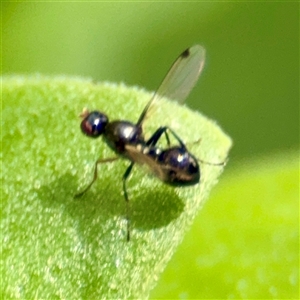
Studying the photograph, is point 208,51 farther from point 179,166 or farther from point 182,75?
point 179,166

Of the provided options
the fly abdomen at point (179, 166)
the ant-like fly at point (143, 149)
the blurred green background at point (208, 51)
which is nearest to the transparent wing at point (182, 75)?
the ant-like fly at point (143, 149)

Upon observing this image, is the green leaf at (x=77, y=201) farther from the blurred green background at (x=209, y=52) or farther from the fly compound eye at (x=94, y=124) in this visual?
the blurred green background at (x=209, y=52)

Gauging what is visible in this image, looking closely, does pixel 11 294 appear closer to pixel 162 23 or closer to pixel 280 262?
pixel 280 262

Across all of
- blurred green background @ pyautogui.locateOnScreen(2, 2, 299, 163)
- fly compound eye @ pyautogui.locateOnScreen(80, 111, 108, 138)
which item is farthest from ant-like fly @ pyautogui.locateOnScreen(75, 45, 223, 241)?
blurred green background @ pyautogui.locateOnScreen(2, 2, 299, 163)

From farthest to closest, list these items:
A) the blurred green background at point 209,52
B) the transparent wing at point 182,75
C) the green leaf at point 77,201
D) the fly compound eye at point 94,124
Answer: the blurred green background at point 209,52 < the transparent wing at point 182,75 < the fly compound eye at point 94,124 < the green leaf at point 77,201

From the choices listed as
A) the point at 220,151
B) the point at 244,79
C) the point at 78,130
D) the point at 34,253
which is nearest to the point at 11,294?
the point at 34,253

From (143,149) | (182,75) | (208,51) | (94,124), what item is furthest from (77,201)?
(208,51)

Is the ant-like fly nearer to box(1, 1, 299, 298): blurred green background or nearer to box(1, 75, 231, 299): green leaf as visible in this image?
box(1, 75, 231, 299): green leaf
